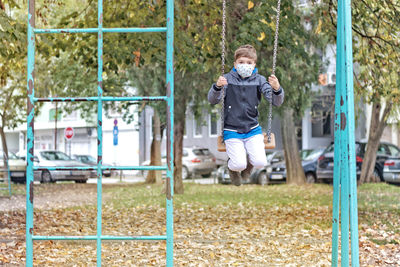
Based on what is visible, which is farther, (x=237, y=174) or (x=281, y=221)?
(x=281, y=221)

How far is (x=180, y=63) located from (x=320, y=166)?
12.9m

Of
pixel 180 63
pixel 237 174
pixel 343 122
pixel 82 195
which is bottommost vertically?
pixel 82 195

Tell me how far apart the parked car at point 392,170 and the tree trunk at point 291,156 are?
3103 millimetres

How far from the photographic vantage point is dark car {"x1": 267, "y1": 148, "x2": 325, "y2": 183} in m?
26.0

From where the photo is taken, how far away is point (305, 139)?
40.0 meters

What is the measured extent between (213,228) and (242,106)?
5.16 m

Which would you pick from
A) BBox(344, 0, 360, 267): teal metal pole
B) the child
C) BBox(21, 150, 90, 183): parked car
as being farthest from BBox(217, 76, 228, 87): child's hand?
BBox(21, 150, 90, 183): parked car

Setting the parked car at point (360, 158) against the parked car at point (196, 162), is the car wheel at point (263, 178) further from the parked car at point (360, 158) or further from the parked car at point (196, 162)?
the parked car at point (196, 162)

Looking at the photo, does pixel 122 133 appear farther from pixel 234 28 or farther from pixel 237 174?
pixel 237 174

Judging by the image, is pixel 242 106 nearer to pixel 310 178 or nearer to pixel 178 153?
pixel 178 153

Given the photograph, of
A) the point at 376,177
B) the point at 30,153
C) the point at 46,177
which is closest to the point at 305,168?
the point at 376,177

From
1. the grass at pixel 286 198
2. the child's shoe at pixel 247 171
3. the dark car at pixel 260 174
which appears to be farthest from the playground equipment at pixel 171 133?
the dark car at pixel 260 174

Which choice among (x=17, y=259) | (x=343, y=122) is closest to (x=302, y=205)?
(x=17, y=259)

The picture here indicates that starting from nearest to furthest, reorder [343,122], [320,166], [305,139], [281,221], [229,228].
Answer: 1. [343,122]
2. [229,228]
3. [281,221]
4. [320,166]
5. [305,139]
